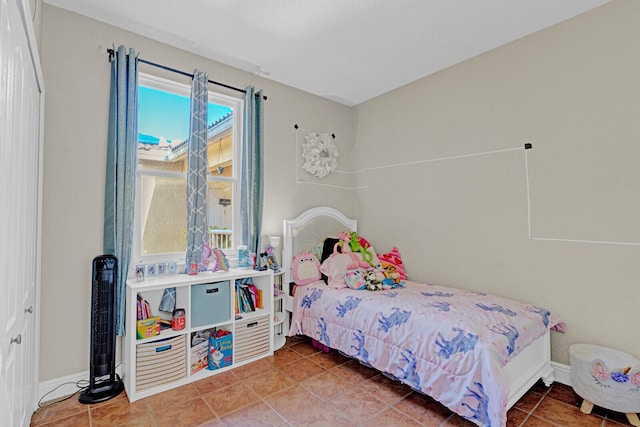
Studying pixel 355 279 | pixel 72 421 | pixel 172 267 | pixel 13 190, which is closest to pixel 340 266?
pixel 355 279

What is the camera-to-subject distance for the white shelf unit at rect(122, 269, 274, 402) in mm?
2160

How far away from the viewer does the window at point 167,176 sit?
2.62 m

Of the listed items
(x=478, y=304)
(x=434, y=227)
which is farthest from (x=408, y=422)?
(x=434, y=227)

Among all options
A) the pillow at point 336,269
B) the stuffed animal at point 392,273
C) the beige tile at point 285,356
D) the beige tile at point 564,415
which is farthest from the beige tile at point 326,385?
the beige tile at point 564,415

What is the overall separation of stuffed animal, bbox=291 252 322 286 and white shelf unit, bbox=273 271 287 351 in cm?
16

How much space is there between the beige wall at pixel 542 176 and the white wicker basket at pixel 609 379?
0.81 feet

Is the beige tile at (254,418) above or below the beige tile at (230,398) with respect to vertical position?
below

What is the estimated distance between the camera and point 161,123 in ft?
8.97

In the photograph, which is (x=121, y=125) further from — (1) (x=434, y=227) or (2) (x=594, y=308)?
(2) (x=594, y=308)

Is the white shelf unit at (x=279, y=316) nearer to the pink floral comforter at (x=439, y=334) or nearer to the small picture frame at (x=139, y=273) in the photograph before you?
the pink floral comforter at (x=439, y=334)

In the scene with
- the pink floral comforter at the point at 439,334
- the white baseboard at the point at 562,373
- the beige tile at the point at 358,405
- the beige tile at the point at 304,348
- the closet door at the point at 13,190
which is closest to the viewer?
the closet door at the point at 13,190

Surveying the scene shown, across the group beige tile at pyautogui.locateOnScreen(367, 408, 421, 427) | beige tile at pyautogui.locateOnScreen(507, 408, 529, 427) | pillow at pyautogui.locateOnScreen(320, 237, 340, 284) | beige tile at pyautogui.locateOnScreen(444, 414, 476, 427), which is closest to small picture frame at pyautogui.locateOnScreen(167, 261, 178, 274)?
Result: pillow at pyautogui.locateOnScreen(320, 237, 340, 284)

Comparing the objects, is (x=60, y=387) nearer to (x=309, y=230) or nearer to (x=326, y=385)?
(x=326, y=385)

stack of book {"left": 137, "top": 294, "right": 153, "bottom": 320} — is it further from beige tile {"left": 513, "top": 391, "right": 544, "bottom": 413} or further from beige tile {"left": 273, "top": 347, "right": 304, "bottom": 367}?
beige tile {"left": 513, "top": 391, "right": 544, "bottom": 413}
